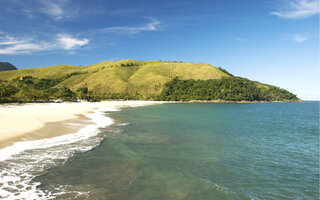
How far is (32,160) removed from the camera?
514 inches

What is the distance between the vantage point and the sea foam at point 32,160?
352 inches

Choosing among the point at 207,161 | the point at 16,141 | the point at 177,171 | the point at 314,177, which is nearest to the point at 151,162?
the point at 177,171

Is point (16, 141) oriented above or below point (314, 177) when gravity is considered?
above

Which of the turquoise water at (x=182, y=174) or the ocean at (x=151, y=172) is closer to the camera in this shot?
the ocean at (x=151, y=172)

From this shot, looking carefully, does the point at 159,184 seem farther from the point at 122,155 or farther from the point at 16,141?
the point at 16,141

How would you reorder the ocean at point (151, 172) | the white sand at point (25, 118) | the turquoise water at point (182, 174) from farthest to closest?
the white sand at point (25, 118), the turquoise water at point (182, 174), the ocean at point (151, 172)

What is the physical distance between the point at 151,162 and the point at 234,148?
9815 millimetres

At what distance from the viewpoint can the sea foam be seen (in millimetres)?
8930

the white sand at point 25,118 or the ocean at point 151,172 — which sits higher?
the white sand at point 25,118

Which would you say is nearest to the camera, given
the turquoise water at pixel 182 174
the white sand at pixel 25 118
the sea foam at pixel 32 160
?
the sea foam at pixel 32 160

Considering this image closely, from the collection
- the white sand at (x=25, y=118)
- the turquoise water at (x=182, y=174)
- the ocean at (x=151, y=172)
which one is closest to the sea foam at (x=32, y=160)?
the ocean at (x=151, y=172)

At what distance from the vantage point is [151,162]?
14047 mm

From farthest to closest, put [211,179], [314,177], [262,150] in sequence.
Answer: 1. [262,150]
2. [314,177]
3. [211,179]

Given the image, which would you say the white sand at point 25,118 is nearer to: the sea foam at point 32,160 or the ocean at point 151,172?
the sea foam at point 32,160
